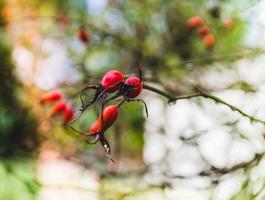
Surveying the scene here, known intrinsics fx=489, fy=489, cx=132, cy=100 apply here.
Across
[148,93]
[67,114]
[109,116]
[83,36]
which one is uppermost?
[83,36]

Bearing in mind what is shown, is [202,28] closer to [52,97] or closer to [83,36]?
[83,36]

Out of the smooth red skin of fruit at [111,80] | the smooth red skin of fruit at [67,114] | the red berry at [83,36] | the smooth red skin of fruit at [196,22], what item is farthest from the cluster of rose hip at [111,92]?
the smooth red skin of fruit at [196,22]

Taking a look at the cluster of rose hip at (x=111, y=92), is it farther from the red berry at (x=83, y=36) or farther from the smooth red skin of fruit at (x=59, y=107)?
the red berry at (x=83, y=36)

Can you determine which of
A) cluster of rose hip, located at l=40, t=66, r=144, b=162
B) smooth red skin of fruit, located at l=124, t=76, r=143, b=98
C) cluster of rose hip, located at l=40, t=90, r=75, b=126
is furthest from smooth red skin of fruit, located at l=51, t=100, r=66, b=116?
smooth red skin of fruit, located at l=124, t=76, r=143, b=98

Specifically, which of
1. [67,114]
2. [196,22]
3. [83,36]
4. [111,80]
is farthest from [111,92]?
[196,22]

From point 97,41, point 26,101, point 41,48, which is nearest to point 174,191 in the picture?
point 97,41

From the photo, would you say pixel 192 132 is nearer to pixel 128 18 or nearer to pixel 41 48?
pixel 128 18
